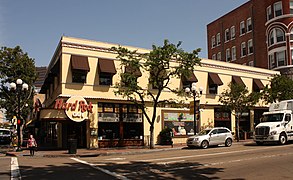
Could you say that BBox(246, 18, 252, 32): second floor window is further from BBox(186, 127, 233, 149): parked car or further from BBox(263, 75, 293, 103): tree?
BBox(186, 127, 233, 149): parked car

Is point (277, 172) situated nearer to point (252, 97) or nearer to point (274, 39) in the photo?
point (252, 97)

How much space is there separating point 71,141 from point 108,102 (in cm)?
641

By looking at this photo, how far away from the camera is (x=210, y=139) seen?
26.1m

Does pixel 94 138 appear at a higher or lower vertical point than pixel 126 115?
lower

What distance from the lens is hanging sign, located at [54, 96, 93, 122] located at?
25.0 meters

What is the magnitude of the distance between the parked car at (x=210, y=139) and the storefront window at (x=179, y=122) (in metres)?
5.46

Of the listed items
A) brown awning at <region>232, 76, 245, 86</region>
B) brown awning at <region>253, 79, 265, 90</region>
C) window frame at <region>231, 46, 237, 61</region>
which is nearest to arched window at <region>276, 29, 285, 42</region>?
brown awning at <region>253, 79, 265, 90</region>

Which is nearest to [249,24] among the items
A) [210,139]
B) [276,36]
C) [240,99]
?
[276,36]

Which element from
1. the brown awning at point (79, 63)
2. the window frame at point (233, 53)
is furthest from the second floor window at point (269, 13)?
the brown awning at point (79, 63)

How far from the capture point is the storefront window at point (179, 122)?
3180cm

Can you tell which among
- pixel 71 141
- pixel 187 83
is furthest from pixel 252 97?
pixel 71 141

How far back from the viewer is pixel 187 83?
110 feet

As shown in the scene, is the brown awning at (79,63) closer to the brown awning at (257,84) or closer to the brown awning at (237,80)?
the brown awning at (237,80)

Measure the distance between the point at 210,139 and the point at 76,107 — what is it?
10.9 m
